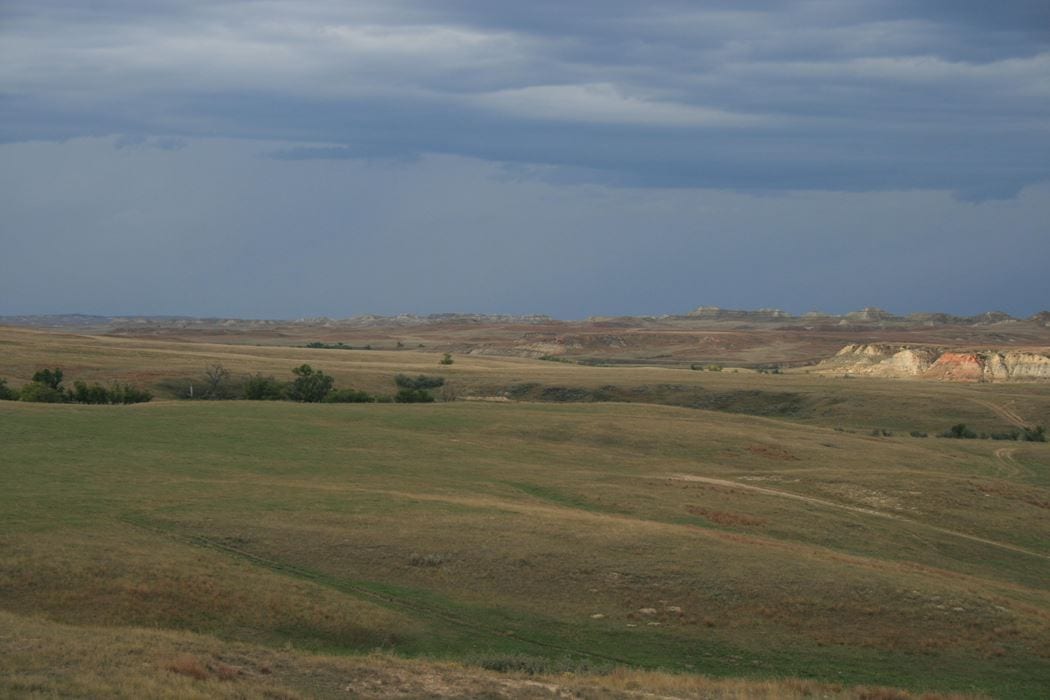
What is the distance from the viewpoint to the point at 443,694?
19594 mm

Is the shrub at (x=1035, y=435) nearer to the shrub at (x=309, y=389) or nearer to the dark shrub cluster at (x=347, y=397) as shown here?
the dark shrub cluster at (x=347, y=397)

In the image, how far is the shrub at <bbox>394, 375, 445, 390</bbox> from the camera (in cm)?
10081

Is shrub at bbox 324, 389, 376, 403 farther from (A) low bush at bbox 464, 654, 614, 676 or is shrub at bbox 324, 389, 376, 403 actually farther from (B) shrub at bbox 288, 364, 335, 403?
(A) low bush at bbox 464, 654, 614, 676

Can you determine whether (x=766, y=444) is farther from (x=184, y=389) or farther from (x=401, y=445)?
(x=184, y=389)

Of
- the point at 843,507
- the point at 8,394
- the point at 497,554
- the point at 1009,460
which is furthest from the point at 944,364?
the point at 497,554

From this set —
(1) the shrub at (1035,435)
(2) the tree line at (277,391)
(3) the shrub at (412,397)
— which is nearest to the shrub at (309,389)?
(2) the tree line at (277,391)

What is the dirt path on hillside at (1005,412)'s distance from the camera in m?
98.2

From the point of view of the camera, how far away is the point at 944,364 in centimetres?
14725

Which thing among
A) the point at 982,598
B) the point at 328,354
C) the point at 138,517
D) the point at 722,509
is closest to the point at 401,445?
the point at 722,509

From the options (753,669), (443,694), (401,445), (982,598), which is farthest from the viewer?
(401,445)

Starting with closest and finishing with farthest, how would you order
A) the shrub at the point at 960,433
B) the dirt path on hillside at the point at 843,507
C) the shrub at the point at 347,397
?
the dirt path on hillside at the point at 843,507 → the shrub at the point at 347,397 → the shrub at the point at 960,433

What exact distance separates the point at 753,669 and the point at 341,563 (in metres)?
11.5

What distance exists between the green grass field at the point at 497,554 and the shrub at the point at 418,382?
39.1 meters

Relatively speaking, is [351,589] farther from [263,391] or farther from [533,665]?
[263,391]
